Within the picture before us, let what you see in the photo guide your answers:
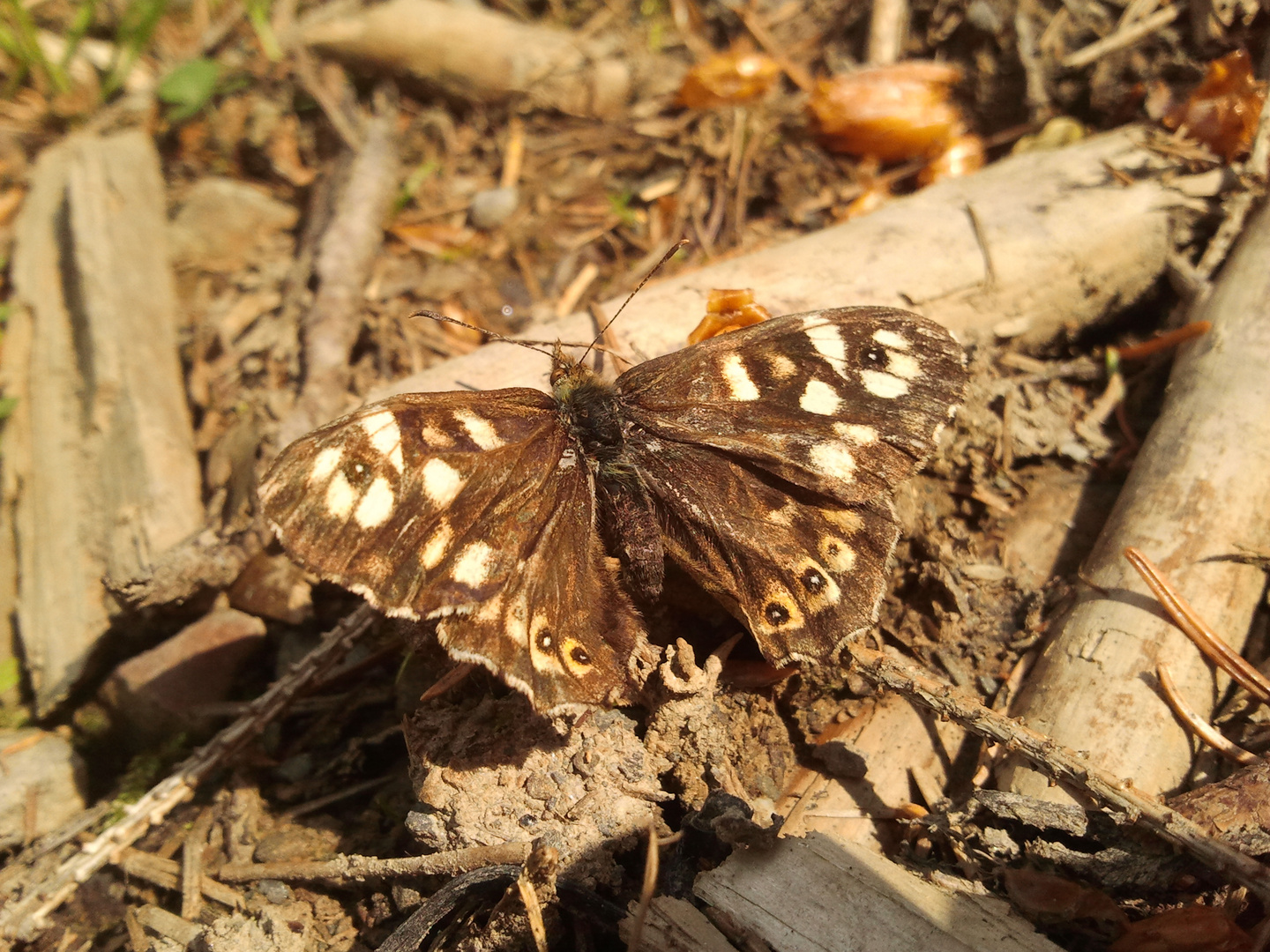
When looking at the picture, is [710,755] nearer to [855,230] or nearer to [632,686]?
[632,686]

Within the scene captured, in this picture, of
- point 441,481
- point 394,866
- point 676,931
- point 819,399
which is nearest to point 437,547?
point 441,481

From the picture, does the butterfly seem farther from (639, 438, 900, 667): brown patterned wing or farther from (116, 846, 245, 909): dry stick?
(116, 846, 245, 909): dry stick

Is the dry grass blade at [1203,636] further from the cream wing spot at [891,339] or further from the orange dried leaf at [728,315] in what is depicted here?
the orange dried leaf at [728,315]

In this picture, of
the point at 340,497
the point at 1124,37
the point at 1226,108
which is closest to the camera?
the point at 340,497

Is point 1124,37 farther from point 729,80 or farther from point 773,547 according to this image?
point 773,547

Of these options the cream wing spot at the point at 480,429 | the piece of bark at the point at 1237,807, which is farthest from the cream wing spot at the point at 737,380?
the piece of bark at the point at 1237,807
